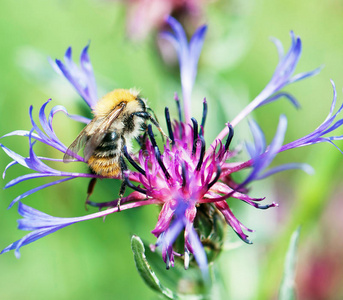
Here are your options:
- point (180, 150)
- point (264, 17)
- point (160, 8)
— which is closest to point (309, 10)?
point (264, 17)

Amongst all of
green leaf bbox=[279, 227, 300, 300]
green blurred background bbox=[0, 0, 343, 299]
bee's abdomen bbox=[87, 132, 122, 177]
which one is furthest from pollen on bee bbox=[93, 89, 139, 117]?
green leaf bbox=[279, 227, 300, 300]

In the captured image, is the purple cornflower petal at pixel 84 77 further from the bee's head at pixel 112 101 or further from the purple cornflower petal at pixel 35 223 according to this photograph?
the purple cornflower petal at pixel 35 223

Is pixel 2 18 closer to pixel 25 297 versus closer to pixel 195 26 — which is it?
pixel 195 26

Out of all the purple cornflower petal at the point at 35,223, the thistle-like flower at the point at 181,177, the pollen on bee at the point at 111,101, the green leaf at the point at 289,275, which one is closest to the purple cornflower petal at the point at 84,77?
the thistle-like flower at the point at 181,177

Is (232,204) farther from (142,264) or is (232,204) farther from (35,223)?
(35,223)

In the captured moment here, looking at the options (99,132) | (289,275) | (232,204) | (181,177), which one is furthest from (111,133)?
(232,204)

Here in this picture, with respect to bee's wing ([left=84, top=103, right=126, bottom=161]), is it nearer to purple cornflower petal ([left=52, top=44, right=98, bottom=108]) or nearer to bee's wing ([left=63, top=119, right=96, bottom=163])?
bee's wing ([left=63, top=119, right=96, bottom=163])
